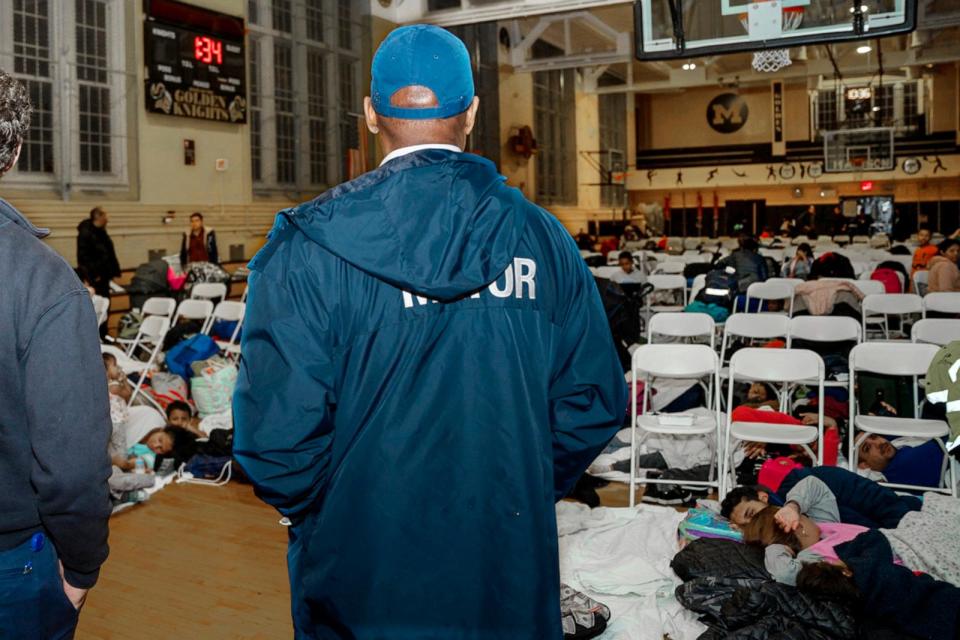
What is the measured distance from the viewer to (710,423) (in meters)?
5.18

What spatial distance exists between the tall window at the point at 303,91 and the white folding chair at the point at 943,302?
9.64m

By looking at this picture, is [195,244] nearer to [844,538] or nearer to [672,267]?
[672,267]

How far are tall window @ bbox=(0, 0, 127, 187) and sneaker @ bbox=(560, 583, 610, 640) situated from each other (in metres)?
8.86

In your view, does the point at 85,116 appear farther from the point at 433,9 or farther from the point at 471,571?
the point at 471,571

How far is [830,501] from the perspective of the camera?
406 centimetres

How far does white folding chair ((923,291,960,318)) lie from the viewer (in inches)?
292

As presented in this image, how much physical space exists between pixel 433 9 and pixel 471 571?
14.2 metres

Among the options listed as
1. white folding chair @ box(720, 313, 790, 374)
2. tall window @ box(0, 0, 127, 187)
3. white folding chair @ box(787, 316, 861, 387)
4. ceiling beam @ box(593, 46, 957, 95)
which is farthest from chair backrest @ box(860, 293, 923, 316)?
ceiling beam @ box(593, 46, 957, 95)

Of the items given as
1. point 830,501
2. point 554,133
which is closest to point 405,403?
point 830,501

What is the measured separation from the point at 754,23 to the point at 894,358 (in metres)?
4.54

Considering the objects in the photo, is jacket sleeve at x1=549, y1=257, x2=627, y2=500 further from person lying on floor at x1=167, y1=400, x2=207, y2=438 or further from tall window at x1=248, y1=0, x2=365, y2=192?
tall window at x1=248, y1=0, x2=365, y2=192

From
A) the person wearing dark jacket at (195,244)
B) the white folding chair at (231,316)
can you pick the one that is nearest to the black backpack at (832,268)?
the white folding chair at (231,316)

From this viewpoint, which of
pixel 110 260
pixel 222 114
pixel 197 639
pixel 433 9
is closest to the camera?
pixel 197 639

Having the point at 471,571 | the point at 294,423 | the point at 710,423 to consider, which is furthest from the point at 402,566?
the point at 710,423
